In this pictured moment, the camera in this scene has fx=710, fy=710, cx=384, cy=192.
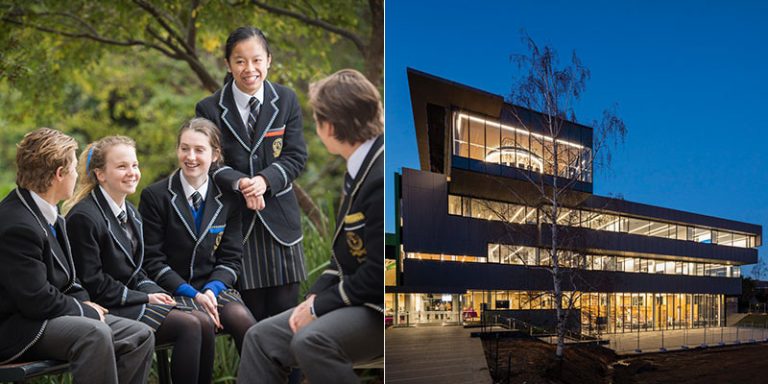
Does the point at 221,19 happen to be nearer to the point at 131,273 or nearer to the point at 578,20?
the point at 131,273

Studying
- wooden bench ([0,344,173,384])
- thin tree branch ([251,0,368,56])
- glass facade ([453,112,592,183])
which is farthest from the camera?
glass facade ([453,112,592,183])

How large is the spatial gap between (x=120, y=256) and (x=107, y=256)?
0.24 ft

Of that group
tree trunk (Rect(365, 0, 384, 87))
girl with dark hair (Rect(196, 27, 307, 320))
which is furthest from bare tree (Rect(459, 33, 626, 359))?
girl with dark hair (Rect(196, 27, 307, 320))

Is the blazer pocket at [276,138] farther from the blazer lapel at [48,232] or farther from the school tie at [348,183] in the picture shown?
the blazer lapel at [48,232]

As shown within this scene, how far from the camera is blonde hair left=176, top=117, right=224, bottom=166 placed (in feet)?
14.6

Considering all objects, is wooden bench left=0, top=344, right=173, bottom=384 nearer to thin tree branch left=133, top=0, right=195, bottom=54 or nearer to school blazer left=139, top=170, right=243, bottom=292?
school blazer left=139, top=170, right=243, bottom=292

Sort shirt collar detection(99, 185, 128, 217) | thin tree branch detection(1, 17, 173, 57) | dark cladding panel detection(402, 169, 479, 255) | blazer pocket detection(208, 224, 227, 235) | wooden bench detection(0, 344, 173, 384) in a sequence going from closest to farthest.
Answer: wooden bench detection(0, 344, 173, 384) → shirt collar detection(99, 185, 128, 217) → blazer pocket detection(208, 224, 227, 235) → thin tree branch detection(1, 17, 173, 57) → dark cladding panel detection(402, 169, 479, 255)

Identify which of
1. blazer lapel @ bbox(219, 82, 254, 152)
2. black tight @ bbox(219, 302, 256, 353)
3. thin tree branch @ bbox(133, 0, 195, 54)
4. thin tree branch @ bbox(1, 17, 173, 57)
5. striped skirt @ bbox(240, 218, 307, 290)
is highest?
thin tree branch @ bbox(133, 0, 195, 54)

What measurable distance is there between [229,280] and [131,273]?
588 mm

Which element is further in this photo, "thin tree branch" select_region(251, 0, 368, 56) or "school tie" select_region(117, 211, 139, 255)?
"thin tree branch" select_region(251, 0, 368, 56)

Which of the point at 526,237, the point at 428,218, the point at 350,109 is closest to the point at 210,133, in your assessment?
the point at 350,109

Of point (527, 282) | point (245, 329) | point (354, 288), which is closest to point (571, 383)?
point (527, 282)

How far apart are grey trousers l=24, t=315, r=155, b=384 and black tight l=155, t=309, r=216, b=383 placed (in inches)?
6.0

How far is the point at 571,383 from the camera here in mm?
5469
